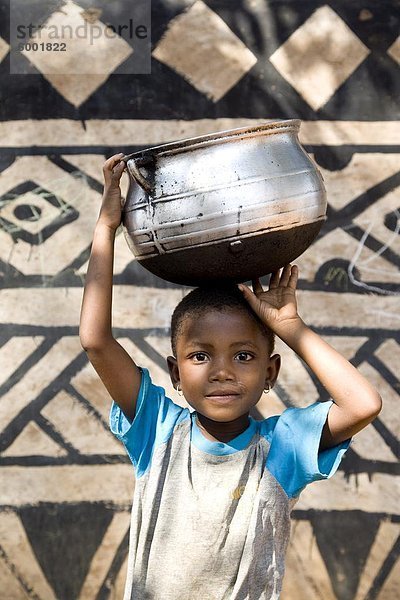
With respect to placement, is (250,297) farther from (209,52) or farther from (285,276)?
(209,52)

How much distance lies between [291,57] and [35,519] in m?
2.41

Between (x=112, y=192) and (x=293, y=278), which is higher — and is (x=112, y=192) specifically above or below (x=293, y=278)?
above

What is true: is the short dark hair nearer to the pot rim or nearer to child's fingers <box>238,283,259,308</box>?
child's fingers <box>238,283,259,308</box>

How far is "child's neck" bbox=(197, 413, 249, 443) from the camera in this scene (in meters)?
2.32

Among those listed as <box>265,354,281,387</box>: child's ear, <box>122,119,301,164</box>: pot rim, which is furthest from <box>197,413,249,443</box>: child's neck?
<box>122,119,301,164</box>: pot rim

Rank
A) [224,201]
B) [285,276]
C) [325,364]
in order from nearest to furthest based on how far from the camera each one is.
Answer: [224,201] < [325,364] < [285,276]

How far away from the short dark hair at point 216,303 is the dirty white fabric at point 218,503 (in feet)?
0.65

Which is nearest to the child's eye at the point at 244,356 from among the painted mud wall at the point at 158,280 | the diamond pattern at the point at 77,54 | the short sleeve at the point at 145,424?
the short sleeve at the point at 145,424

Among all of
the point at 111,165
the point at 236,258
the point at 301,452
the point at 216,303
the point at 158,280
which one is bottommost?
the point at 158,280

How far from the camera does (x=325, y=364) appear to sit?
219 centimetres

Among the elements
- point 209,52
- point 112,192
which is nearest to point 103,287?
point 112,192

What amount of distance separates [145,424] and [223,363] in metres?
0.28

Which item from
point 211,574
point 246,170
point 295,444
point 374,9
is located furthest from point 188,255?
point 374,9

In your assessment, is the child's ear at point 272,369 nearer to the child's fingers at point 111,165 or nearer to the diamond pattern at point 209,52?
the child's fingers at point 111,165
